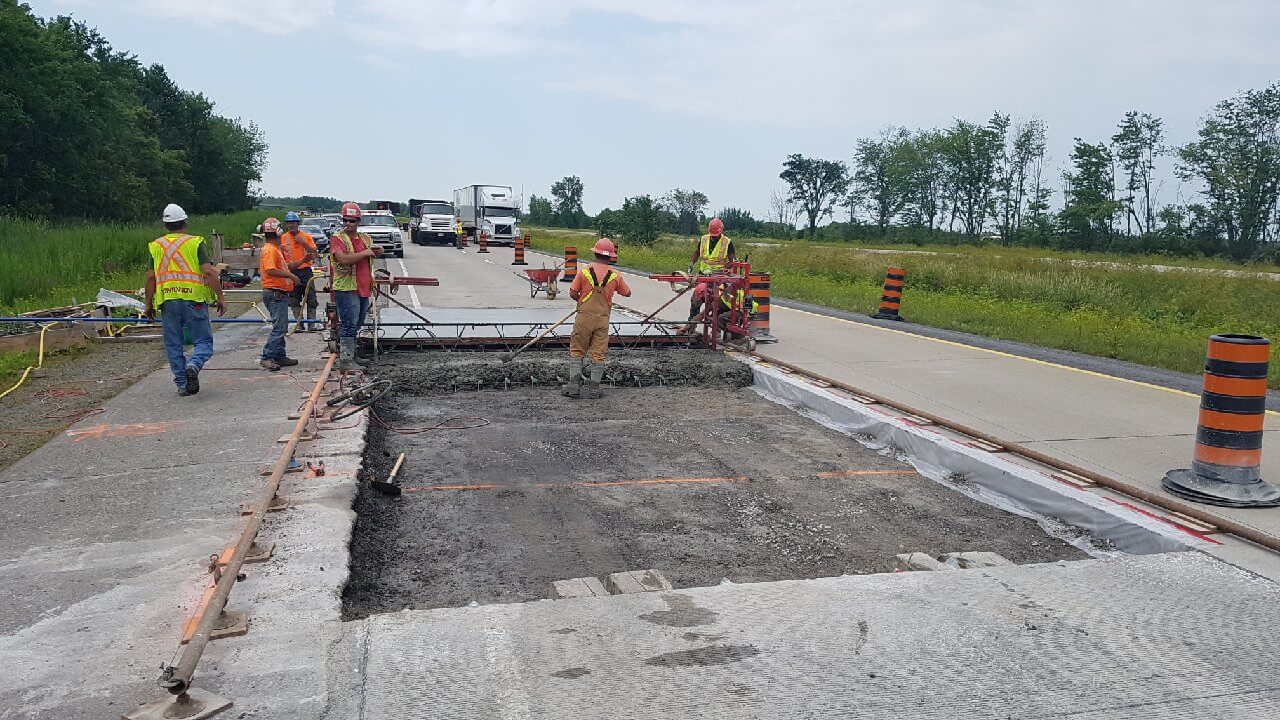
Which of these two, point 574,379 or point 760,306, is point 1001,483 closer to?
point 574,379

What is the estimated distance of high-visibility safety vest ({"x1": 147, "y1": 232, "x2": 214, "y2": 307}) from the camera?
9031 mm

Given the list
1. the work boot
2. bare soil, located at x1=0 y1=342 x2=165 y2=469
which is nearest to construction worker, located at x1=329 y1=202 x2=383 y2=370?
the work boot

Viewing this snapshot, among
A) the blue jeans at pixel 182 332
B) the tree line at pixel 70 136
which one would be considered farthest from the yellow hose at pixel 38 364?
the tree line at pixel 70 136

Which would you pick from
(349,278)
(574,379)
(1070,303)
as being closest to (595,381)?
(574,379)

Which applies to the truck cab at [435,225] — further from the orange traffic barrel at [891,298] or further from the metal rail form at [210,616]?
the metal rail form at [210,616]

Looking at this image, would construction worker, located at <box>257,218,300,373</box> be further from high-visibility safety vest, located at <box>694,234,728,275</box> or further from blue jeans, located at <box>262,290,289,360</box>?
high-visibility safety vest, located at <box>694,234,728,275</box>

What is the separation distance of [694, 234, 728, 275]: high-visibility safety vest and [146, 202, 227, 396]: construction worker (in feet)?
21.7

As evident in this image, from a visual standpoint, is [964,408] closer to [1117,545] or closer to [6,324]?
[1117,545]

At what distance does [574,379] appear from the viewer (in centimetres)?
991

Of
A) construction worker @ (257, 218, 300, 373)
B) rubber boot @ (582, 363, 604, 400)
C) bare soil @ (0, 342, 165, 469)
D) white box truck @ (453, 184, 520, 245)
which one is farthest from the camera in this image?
white box truck @ (453, 184, 520, 245)

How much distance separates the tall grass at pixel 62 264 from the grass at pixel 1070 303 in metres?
15.1

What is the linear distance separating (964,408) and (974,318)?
9041 mm

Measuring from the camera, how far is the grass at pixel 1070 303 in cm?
1414

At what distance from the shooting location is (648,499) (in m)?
6.36
